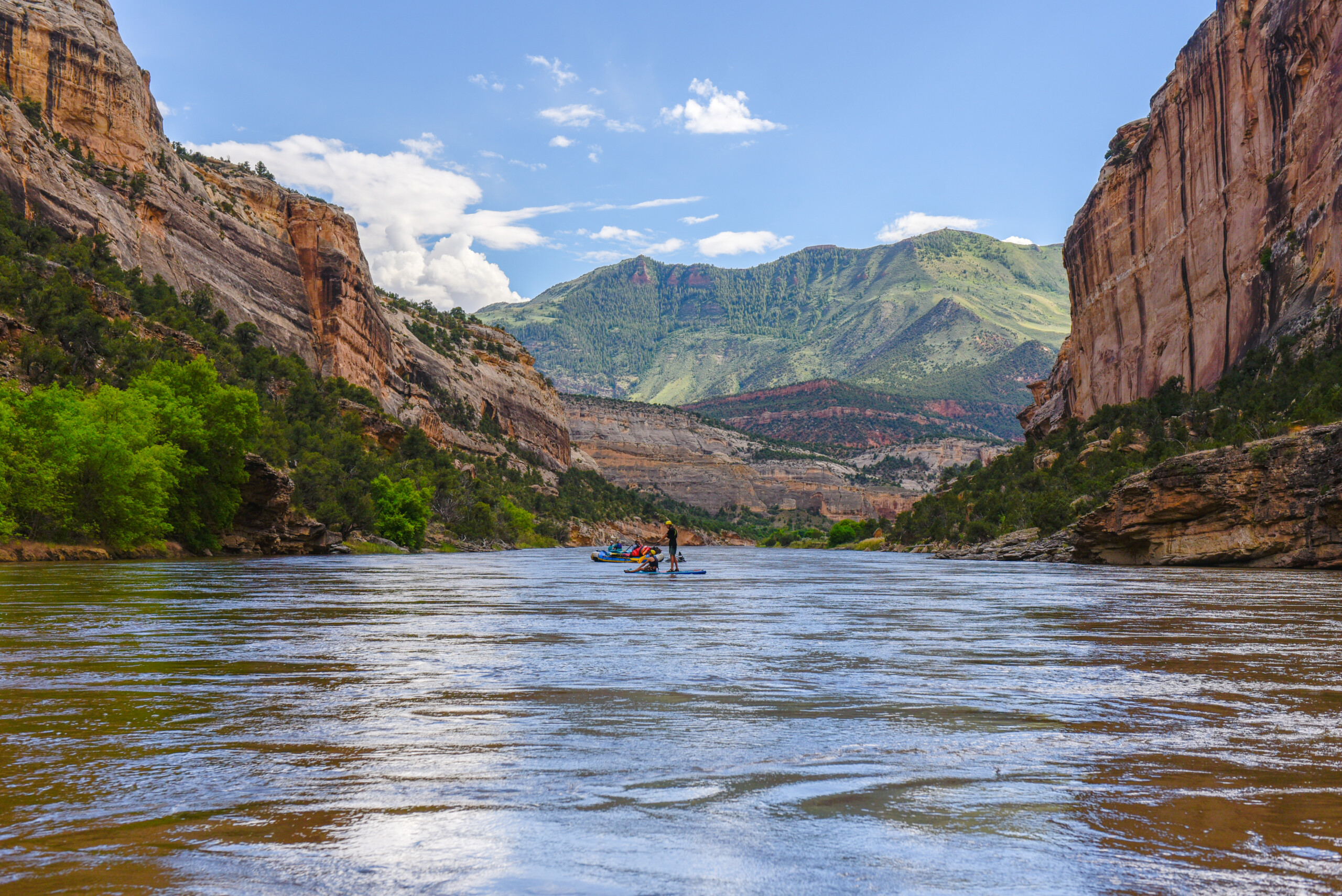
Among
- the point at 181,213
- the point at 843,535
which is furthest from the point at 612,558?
the point at 843,535

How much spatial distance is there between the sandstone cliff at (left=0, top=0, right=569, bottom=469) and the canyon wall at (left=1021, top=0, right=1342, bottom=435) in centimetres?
8107

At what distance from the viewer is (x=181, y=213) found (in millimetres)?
91938

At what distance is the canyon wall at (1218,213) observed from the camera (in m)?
58.4

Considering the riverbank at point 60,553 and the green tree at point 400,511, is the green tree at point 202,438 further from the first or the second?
the green tree at point 400,511

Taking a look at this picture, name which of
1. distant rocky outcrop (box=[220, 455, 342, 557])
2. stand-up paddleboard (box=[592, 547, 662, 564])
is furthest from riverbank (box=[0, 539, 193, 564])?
stand-up paddleboard (box=[592, 547, 662, 564])

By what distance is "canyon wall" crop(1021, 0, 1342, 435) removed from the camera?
58.4 m

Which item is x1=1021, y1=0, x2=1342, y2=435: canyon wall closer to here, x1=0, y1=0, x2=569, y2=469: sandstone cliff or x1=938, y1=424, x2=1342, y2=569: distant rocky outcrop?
x1=938, y1=424, x2=1342, y2=569: distant rocky outcrop

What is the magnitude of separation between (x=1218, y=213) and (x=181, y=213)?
89.1 metres

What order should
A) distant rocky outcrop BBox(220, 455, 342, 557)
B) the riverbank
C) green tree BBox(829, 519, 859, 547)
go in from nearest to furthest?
the riverbank < distant rocky outcrop BBox(220, 455, 342, 557) < green tree BBox(829, 519, 859, 547)

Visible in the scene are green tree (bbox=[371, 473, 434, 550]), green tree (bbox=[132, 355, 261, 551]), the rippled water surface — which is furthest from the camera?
green tree (bbox=[371, 473, 434, 550])

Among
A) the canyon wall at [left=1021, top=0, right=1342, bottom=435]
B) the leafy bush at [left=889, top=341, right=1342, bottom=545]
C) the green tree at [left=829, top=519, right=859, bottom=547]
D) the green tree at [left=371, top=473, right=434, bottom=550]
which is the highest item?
the canyon wall at [left=1021, top=0, right=1342, bottom=435]

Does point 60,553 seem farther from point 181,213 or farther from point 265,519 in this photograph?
point 181,213

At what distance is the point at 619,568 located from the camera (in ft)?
178

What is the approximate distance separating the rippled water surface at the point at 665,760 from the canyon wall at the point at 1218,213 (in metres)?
52.2
